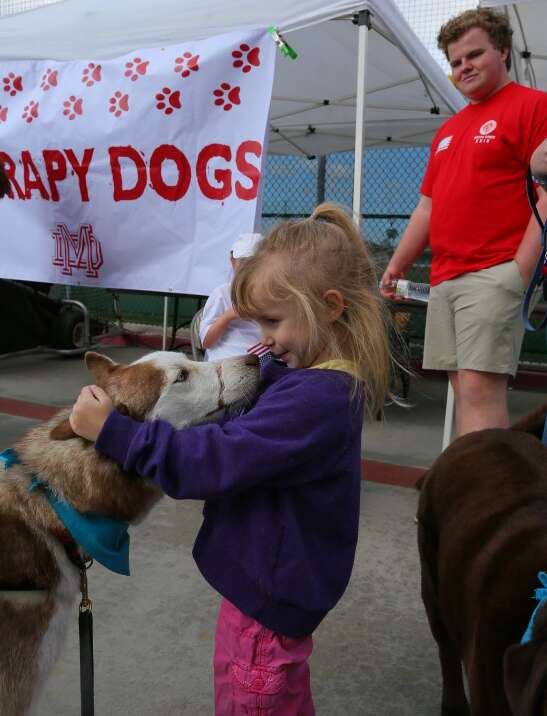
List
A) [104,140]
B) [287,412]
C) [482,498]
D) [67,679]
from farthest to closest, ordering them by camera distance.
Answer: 1. [104,140]
2. [67,679]
3. [482,498]
4. [287,412]

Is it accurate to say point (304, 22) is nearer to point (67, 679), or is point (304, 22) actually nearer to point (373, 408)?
point (373, 408)

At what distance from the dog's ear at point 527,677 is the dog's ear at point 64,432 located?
3.82 feet

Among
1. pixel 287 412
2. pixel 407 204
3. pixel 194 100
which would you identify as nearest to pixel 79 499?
pixel 287 412

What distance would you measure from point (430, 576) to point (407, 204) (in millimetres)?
8909

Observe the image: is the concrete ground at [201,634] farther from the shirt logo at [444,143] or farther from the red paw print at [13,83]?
the red paw print at [13,83]

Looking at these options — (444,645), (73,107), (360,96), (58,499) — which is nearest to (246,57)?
(360,96)

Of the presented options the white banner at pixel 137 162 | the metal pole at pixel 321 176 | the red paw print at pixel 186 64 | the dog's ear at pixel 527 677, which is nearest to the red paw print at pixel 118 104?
the white banner at pixel 137 162

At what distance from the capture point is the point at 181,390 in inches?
74.1

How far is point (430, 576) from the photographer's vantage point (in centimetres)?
225

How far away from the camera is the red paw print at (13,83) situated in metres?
4.94

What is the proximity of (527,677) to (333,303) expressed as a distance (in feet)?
2.92

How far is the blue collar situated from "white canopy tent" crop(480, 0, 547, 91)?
5649 millimetres

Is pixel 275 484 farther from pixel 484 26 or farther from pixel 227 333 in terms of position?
pixel 484 26

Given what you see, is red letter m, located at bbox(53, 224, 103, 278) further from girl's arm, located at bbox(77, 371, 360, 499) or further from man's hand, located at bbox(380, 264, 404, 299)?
girl's arm, located at bbox(77, 371, 360, 499)
